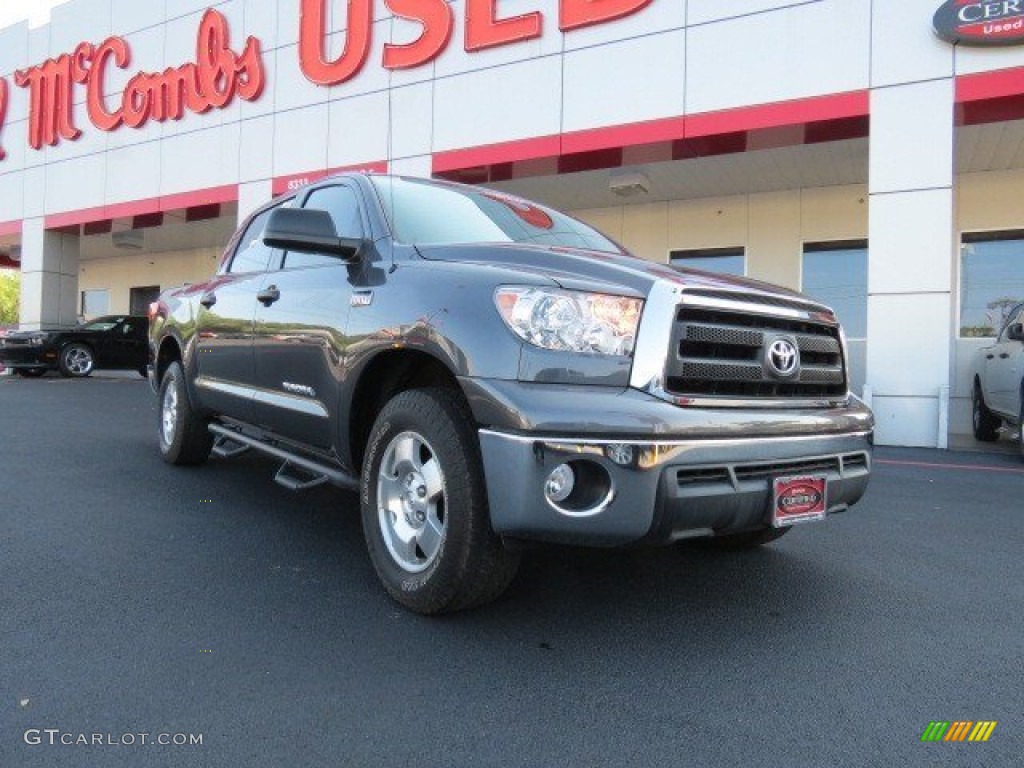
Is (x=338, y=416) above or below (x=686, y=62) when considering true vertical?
below

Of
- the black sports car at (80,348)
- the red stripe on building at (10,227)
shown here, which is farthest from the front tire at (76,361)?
the red stripe on building at (10,227)

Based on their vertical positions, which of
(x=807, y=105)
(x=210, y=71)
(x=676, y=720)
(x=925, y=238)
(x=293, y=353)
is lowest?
(x=676, y=720)

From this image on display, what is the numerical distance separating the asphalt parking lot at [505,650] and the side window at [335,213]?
1.40 m

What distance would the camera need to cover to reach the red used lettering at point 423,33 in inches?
461

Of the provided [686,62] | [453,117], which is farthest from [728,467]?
[453,117]

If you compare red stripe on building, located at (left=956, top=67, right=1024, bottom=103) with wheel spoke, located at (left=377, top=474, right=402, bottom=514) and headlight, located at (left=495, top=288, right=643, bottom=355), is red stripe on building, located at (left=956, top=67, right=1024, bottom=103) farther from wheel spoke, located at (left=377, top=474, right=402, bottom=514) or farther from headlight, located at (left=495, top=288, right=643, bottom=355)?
wheel spoke, located at (left=377, top=474, right=402, bottom=514)

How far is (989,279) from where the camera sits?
11469mm

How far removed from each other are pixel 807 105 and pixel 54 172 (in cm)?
1618

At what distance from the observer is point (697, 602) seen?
3082 mm

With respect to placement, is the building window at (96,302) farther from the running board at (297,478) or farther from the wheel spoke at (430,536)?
the wheel spoke at (430,536)

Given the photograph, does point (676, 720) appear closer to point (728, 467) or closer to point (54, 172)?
point (728, 467)

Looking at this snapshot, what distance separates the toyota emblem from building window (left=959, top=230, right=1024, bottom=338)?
34.2 feet

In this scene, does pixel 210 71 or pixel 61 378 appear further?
pixel 61 378

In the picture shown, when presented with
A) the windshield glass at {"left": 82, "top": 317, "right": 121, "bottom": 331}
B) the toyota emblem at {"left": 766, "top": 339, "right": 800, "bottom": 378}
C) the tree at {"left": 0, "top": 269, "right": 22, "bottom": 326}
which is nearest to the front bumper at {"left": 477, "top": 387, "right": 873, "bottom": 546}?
the toyota emblem at {"left": 766, "top": 339, "right": 800, "bottom": 378}
